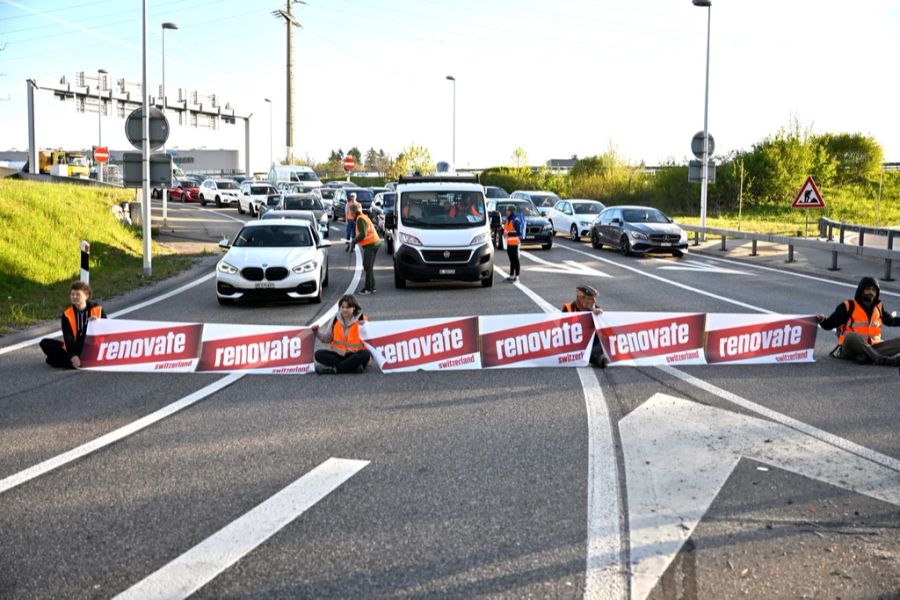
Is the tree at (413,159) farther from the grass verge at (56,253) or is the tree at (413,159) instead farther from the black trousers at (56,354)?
the black trousers at (56,354)

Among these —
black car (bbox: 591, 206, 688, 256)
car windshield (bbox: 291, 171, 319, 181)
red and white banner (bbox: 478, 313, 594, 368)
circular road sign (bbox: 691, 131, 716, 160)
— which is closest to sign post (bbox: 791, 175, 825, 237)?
black car (bbox: 591, 206, 688, 256)

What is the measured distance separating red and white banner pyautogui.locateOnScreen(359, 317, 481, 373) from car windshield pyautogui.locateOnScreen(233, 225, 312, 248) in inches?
294

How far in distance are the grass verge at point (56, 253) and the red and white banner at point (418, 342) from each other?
6379 mm

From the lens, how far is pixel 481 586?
176 inches

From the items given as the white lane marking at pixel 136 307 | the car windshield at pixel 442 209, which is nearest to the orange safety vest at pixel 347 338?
the white lane marking at pixel 136 307

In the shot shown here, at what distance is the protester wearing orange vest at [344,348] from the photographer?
398 inches

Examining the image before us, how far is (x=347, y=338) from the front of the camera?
33.4 ft

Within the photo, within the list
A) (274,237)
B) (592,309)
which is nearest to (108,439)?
(592,309)

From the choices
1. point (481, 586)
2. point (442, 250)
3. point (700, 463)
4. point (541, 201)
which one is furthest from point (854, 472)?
point (541, 201)

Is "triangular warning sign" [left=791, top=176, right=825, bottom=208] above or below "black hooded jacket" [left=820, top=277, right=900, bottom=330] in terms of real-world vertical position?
above

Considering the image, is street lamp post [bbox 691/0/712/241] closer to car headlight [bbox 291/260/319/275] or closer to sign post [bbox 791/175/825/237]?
sign post [bbox 791/175/825/237]

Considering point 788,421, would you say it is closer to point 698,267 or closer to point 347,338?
point 347,338

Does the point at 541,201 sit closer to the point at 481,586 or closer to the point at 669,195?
the point at 669,195

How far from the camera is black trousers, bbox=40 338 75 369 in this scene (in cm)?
1034
